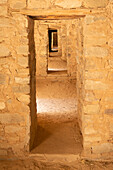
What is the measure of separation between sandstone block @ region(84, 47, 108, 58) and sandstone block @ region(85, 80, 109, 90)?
0.42 metres

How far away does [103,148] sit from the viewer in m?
3.34

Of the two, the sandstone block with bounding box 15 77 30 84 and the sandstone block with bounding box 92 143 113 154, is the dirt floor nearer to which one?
the sandstone block with bounding box 92 143 113 154

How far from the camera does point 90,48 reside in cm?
309

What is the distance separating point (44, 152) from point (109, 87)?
1552 mm

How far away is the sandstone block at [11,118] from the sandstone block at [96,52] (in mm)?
1480

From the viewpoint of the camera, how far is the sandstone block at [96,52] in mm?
3084

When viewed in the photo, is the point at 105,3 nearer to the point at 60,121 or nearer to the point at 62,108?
the point at 60,121

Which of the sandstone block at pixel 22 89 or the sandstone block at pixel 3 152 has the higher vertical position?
the sandstone block at pixel 22 89

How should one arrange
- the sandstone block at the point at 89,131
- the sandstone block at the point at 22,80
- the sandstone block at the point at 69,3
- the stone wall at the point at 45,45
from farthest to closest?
the stone wall at the point at 45,45 → the sandstone block at the point at 89,131 → the sandstone block at the point at 22,80 → the sandstone block at the point at 69,3

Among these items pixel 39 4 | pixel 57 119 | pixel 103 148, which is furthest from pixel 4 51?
pixel 57 119

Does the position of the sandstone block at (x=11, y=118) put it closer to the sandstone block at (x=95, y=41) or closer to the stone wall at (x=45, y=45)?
the sandstone block at (x=95, y=41)

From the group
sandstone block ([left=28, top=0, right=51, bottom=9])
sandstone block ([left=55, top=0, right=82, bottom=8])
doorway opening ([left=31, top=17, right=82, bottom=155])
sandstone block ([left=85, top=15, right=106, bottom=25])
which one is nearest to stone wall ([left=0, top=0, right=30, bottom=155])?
sandstone block ([left=28, top=0, right=51, bottom=9])

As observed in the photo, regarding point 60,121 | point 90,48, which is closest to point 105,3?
point 90,48

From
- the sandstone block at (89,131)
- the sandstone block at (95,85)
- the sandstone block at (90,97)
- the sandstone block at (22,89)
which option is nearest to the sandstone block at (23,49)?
the sandstone block at (22,89)
